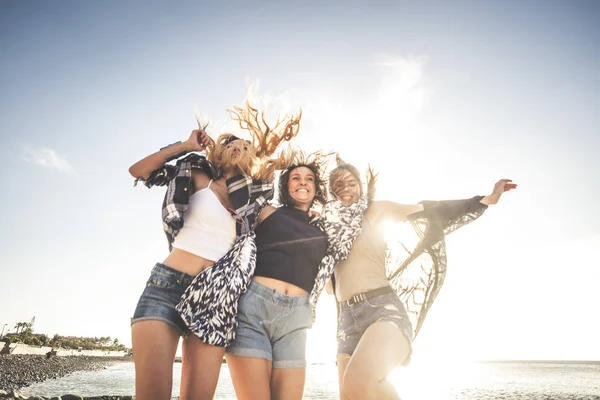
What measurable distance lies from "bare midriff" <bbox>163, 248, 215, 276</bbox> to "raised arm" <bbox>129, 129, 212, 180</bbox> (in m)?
0.84

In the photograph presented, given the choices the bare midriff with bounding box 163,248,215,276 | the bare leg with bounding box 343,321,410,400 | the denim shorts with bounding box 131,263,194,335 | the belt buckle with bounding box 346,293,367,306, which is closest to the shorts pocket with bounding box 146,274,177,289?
the denim shorts with bounding box 131,263,194,335

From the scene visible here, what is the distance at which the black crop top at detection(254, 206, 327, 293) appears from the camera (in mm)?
3383

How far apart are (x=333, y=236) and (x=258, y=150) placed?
141 cm

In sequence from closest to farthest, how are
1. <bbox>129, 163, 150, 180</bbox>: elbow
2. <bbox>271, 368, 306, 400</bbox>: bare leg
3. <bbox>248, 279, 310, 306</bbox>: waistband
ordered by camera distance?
<bbox>271, 368, 306, 400</bbox>: bare leg < <bbox>248, 279, 310, 306</bbox>: waistband < <bbox>129, 163, 150, 180</bbox>: elbow

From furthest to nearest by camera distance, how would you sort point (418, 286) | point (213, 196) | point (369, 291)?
point (418, 286)
point (369, 291)
point (213, 196)

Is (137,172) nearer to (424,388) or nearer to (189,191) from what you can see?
(189,191)

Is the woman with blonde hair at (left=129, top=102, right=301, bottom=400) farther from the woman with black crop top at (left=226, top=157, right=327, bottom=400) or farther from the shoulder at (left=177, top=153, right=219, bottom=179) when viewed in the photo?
the woman with black crop top at (left=226, top=157, right=327, bottom=400)

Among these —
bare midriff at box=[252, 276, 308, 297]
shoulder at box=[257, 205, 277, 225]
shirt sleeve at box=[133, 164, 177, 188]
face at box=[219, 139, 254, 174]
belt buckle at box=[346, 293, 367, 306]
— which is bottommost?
belt buckle at box=[346, 293, 367, 306]

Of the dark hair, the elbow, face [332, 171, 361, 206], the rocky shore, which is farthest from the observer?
the rocky shore

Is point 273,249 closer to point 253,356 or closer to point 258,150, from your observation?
point 253,356

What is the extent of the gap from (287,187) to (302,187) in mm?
252

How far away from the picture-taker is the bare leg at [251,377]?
2889 millimetres

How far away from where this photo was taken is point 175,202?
10.8 ft

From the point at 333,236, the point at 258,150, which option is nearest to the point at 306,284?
the point at 333,236
